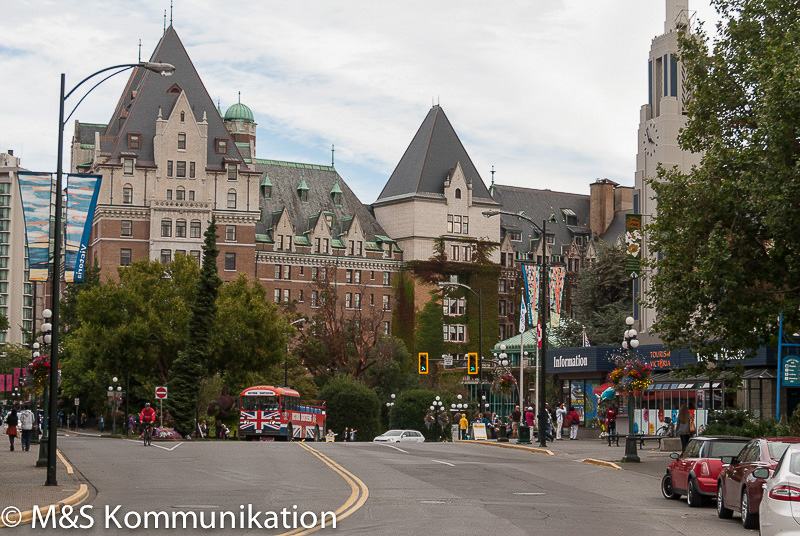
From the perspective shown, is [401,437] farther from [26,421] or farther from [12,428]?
[26,421]

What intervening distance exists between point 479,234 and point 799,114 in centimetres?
10805

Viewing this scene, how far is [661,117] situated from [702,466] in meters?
47.6

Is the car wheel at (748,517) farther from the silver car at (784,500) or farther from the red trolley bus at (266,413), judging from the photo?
the red trolley bus at (266,413)

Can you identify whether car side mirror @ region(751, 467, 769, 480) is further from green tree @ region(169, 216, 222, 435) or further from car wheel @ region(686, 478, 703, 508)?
green tree @ region(169, 216, 222, 435)

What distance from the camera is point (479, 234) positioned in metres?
138

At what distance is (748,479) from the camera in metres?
19.8

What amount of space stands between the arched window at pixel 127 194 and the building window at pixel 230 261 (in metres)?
11.6

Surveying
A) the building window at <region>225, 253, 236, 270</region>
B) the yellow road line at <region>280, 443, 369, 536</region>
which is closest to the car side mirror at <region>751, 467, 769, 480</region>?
the yellow road line at <region>280, 443, 369, 536</region>

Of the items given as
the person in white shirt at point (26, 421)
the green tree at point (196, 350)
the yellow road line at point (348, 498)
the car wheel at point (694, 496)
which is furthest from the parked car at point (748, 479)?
the green tree at point (196, 350)

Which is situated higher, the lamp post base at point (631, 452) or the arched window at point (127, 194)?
the arched window at point (127, 194)

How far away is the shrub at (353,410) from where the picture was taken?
9425 cm

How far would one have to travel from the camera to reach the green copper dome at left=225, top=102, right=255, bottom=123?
464 feet

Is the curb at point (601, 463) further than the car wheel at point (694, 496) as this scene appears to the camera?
Yes

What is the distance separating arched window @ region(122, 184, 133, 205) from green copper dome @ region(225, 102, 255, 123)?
2355 cm
